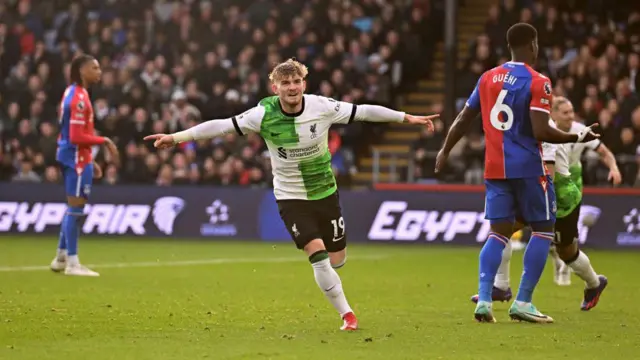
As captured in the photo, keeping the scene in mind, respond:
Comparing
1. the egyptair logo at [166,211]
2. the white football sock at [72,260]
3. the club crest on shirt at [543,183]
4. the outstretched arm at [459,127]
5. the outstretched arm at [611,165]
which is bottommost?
the egyptair logo at [166,211]

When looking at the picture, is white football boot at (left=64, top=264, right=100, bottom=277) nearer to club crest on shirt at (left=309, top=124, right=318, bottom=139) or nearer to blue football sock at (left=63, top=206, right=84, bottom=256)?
blue football sock at (left=63, top=206, right=84, bottom=256)

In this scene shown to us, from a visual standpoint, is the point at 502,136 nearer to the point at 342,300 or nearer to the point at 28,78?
the point at 342,300

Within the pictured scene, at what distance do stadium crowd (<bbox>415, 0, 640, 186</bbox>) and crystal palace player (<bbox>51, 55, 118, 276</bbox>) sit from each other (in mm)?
8861

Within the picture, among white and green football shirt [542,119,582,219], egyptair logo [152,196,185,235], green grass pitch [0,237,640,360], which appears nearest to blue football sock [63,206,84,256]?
green grass pitch [0,237,640,360]

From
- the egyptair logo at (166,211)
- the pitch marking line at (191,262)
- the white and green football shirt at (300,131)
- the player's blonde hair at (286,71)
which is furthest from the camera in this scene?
the egyptair logo at (166,211)

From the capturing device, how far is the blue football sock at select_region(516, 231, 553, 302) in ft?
35.8

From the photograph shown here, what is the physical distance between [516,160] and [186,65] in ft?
59.0

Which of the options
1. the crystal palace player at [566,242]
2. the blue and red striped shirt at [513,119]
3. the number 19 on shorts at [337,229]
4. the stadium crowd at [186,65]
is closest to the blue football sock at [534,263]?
the blue and red striped shirt at [513,119]

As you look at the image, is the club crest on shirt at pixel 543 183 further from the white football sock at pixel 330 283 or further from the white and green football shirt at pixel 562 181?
the white football sock at pixel 330 283

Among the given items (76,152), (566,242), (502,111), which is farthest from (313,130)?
(76,152)

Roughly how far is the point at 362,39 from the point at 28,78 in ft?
24.6

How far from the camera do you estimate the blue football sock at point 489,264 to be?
35.4 feet

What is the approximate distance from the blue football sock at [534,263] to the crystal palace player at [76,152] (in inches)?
260

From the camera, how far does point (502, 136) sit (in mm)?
10750
